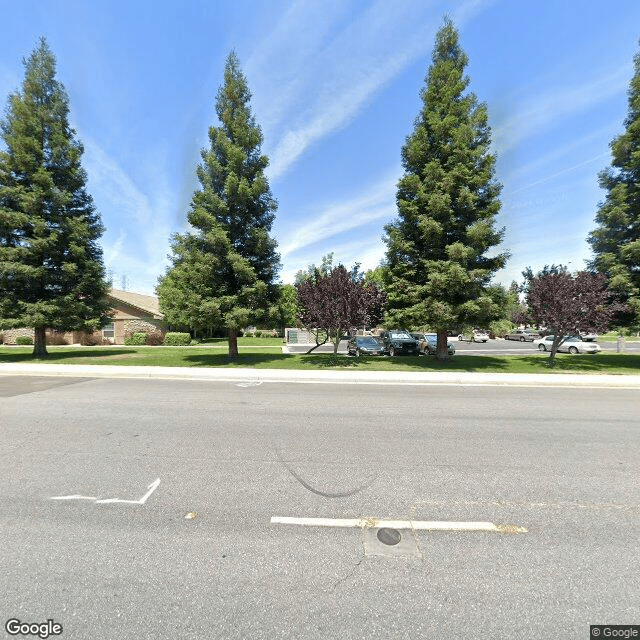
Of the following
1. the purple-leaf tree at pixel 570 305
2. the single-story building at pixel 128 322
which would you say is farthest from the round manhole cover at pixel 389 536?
the single-story building at pixel 128 322

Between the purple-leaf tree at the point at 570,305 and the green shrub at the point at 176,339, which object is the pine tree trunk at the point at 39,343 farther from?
the purple-leaf tree at the point at 570,305

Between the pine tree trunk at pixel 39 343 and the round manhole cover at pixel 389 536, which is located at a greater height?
the pine tree trunk at pixel 39 343

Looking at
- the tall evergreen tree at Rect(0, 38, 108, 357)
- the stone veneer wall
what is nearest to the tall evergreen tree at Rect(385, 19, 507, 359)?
the tall evergreen tree at Rect(0, 38, 108, 357)

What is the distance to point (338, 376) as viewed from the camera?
1200cm

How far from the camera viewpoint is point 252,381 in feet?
36.7

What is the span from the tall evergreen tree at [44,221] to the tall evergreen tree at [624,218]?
27010mm

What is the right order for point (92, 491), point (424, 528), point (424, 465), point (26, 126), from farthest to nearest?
1. point (26, 126)
2. point (424, 465)
3. point (92, 491)
4. point (424, 528)

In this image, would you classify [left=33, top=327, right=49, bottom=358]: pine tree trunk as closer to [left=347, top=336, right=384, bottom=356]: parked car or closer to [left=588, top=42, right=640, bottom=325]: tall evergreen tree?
[left=347, top=336, right=384, bottom=356]: parked car

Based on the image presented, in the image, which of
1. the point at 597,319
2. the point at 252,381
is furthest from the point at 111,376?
the point at 597,319

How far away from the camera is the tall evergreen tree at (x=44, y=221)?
16.1m

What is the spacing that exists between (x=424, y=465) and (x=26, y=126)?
968 inches

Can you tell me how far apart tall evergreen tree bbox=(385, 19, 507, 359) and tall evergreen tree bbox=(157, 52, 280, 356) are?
262 inches

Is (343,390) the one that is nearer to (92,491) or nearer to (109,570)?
(92,491)

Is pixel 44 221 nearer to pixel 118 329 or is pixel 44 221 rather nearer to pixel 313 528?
pixel 118 329
